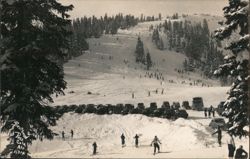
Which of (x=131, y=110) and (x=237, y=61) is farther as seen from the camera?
(x=131, y=110)

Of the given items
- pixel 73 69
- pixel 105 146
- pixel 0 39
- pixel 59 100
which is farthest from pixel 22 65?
pixel 73 69

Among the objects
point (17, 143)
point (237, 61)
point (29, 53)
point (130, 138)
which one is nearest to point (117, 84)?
point (130, 138)

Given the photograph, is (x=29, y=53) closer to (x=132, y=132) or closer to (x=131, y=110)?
(x=132, y=132)

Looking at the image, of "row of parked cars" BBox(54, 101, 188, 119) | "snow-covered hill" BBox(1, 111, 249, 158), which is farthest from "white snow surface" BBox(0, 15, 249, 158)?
"row of parked cars" BBox(54, 101, 188, 119)

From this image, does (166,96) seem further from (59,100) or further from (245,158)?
(245,158)

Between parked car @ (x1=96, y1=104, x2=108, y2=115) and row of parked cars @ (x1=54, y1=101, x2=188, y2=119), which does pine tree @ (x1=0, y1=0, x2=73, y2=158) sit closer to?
row of parked cars @ (x1=54, y1=101, x2=188, y2=119)

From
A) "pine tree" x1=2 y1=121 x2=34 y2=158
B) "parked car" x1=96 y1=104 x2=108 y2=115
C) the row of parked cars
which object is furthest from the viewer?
"parked car" x1=96 y1=104 x2=108 y2=115
